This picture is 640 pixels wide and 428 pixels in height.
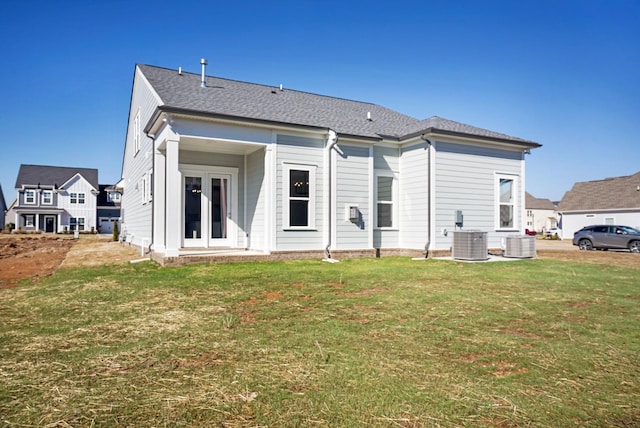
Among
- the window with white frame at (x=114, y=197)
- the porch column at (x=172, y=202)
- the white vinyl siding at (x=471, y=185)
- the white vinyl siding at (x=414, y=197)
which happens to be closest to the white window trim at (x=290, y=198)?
the porch column at (x=172, y=202)

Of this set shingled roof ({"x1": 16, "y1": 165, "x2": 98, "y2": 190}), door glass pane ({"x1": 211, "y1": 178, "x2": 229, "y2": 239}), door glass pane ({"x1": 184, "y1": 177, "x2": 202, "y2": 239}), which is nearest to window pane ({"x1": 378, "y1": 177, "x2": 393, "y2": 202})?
door glass pane ({"x1": 211, "y1": 178, "x2": 229, "y2": 239})

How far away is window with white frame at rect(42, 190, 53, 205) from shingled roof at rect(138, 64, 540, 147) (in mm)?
38097

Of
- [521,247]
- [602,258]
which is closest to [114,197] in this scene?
[521,247]

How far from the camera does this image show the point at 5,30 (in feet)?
41.0

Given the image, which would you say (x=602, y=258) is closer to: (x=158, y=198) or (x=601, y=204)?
(x=158, y=198)

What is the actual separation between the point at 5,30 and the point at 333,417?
16145 millimetres

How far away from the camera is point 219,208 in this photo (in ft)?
39.7

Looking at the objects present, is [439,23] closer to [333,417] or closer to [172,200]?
[172,200]

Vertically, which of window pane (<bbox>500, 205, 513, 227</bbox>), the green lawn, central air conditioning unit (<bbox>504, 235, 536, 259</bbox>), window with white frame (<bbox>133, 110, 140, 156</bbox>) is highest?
window with white frame (<bbox>133, 110, 140, 156</bbox>)

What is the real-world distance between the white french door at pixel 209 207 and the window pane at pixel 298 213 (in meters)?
2.42

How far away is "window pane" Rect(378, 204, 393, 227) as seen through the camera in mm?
12258

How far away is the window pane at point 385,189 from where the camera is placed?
12.3 meters

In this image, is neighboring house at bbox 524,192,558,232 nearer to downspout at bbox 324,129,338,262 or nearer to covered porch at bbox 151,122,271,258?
downspout at bbox 324,129,338,262

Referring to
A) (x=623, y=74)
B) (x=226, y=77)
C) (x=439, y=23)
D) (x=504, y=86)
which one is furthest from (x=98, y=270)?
(x=623, y=74)
